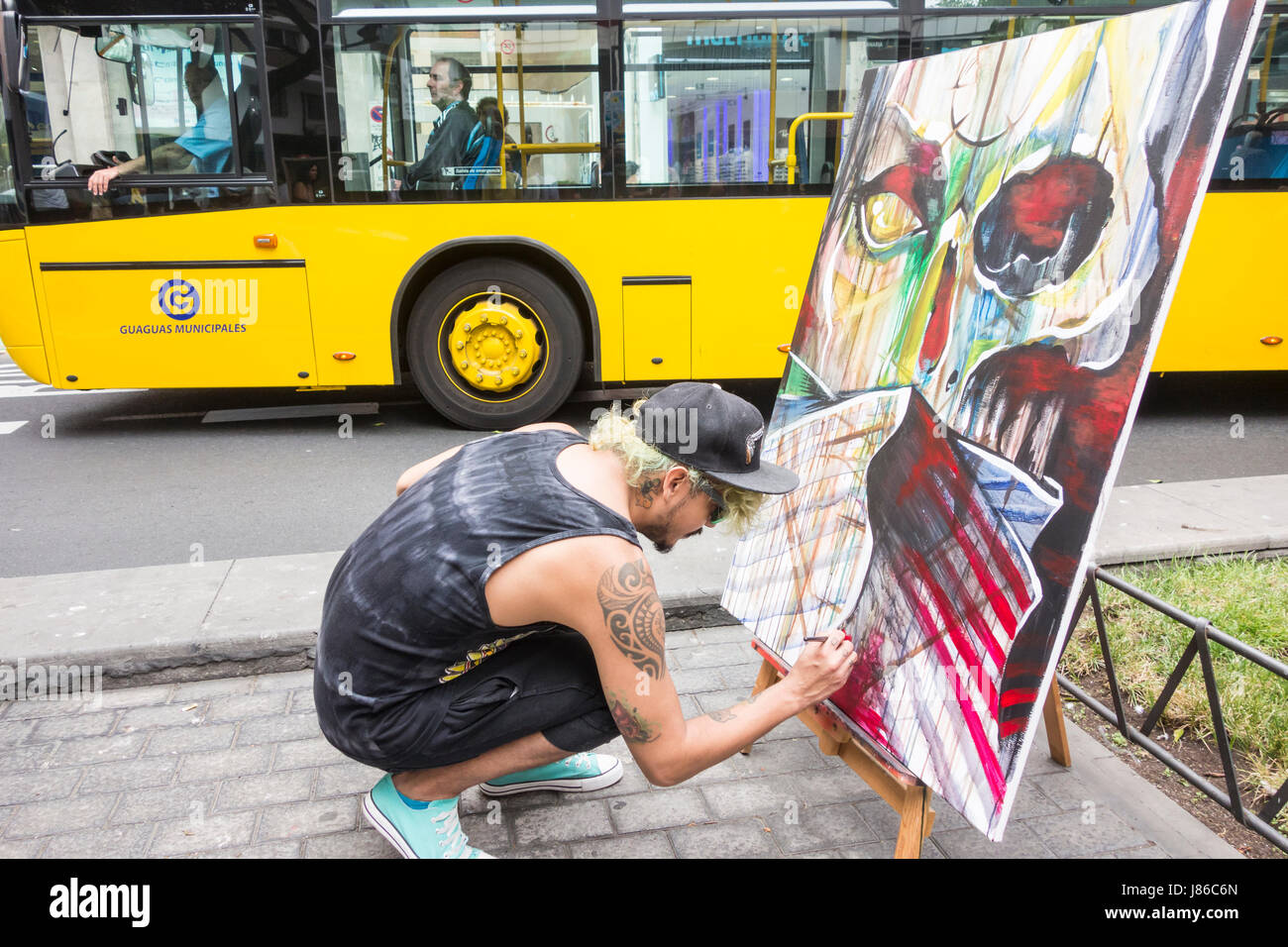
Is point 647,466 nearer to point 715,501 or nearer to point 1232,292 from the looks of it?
point 715,501

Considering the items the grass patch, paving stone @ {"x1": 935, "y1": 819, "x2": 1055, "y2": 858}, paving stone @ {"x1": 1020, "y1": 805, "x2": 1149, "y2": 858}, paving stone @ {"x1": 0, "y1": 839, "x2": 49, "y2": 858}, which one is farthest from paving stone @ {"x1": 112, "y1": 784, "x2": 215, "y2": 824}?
the grass patch

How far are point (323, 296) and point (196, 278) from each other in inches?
29.7

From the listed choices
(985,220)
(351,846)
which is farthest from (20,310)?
(985,220)

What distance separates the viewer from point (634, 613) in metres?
1.97

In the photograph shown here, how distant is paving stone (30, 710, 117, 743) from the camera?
298cm

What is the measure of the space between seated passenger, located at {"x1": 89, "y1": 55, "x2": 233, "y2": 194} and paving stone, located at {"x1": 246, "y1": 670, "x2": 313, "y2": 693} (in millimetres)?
3851

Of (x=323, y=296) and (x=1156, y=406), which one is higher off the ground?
(x=323, y=296)

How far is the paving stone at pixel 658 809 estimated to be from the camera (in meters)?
2.55

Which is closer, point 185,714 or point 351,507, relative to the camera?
point 185,714

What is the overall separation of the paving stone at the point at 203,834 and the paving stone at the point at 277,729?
39 centimetres

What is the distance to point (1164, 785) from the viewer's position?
8.83ft

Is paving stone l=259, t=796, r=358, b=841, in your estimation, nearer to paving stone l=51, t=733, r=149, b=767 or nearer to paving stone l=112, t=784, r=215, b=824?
paving stone l=112, t=784, r=215, b=824

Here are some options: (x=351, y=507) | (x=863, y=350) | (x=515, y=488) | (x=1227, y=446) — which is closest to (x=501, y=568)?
(x=515, y=488)

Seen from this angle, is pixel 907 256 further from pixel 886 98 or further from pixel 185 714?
pixel 185 714
